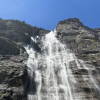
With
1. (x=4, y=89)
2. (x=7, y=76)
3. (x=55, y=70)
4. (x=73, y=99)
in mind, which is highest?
(x=55, y=70)

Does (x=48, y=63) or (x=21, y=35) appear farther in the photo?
(x=21, y=35)

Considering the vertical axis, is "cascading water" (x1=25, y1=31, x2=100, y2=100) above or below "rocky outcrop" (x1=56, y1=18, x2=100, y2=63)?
below

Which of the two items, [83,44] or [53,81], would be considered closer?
[53,81]

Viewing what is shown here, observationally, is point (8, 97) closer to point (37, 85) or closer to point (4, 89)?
point (4, 89)

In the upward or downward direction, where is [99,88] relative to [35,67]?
downward

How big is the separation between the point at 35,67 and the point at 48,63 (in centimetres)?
261

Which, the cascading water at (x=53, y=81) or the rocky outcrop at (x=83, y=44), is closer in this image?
the cascading water at (x=53, y=81)

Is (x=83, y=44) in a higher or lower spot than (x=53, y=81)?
higher

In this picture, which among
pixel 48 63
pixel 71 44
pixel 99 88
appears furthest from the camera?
pixel 71 44

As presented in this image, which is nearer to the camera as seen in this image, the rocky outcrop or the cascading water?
the cascading water

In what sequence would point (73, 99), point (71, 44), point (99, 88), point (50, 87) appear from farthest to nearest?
point (71, 44) < point (50, 87) < point (99, 88) < point (73, 99)

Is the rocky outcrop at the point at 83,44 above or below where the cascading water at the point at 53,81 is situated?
above

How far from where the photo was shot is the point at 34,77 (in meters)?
15.8

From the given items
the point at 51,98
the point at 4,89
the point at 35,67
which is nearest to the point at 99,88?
the point at 51,98
